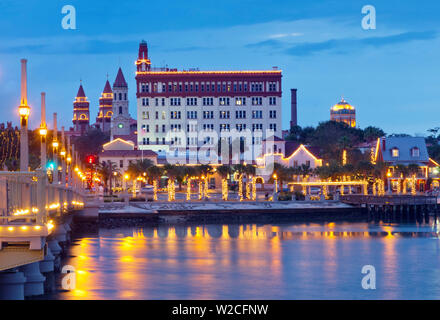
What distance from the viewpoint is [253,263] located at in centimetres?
5356

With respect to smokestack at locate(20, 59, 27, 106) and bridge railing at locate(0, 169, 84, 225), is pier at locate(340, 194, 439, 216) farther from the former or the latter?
bridge railing at locate(0, 169, 84, 225)

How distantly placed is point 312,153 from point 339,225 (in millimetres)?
61963

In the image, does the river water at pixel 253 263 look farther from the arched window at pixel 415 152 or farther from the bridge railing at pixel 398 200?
the arched window at pixel 415 152

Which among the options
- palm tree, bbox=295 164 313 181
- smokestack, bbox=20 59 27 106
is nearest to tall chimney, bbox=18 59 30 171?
smokestack, bbox=20 59 27 106

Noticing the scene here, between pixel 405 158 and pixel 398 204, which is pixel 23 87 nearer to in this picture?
pixel 398 204

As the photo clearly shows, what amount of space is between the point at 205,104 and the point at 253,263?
134914 mm

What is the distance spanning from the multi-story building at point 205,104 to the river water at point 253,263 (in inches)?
4156

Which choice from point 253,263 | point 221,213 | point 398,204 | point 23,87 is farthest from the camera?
point 398,204

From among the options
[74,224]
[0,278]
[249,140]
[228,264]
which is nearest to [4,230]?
[0,278]

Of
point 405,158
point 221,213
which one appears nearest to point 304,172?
point 405,158

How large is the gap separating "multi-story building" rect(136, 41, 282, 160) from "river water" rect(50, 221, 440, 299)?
106 m

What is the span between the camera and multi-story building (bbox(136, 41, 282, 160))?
185750 mm

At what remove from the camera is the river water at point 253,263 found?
136ft
